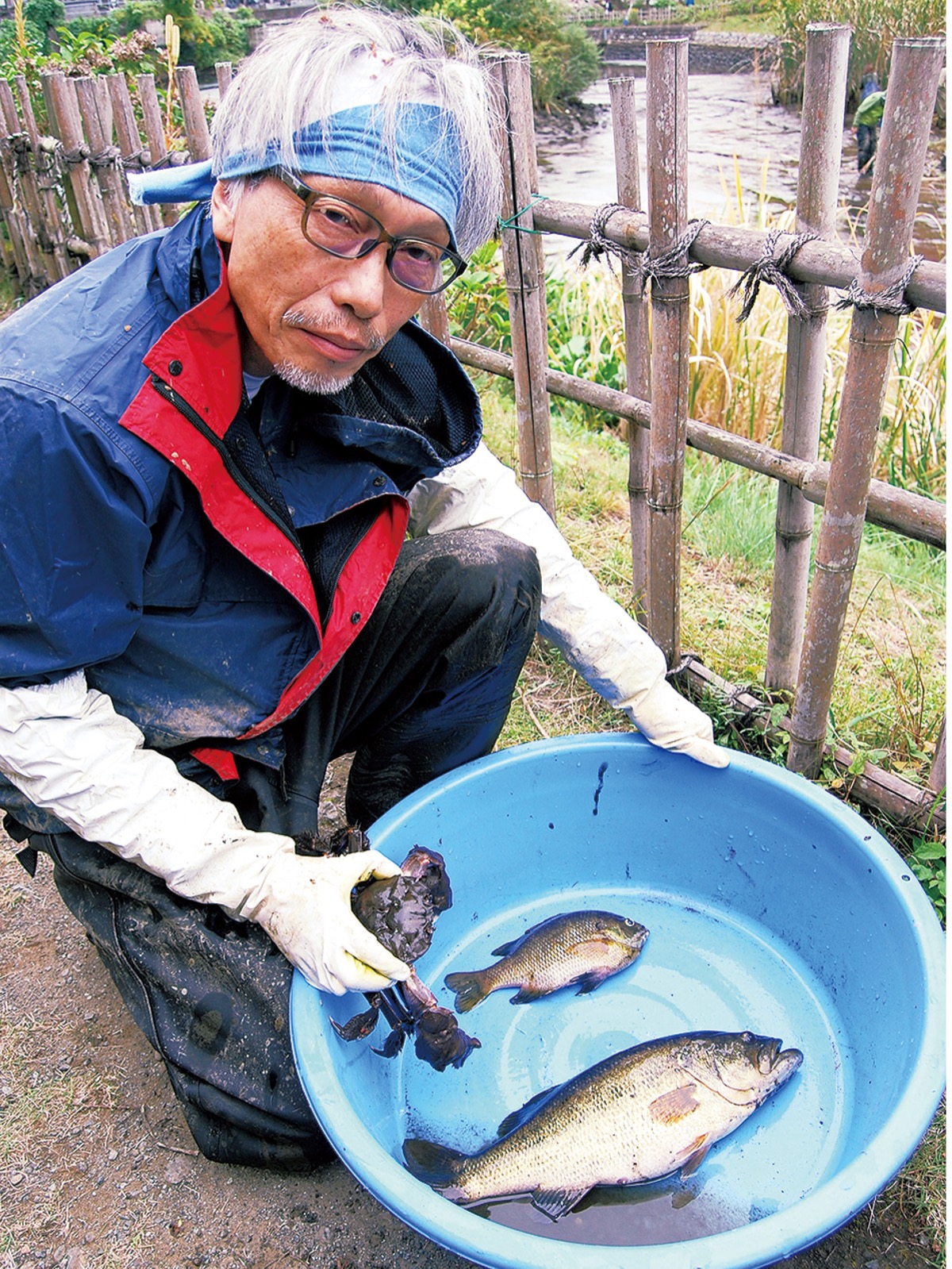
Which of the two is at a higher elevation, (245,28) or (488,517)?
(245,28)

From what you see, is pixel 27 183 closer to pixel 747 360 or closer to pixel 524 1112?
pixel 747 360

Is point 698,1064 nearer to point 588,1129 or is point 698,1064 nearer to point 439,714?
point 588,1129

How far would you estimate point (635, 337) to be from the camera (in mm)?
2525

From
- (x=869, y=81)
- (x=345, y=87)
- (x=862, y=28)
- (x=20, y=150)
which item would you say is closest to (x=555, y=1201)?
(x=345, y=87)

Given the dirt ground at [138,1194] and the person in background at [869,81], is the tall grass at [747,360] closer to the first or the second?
the dirt ground at [138,1194]

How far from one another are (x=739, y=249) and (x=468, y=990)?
1.65 metres

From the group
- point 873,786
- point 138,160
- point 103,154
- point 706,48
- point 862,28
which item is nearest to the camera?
point 873,786

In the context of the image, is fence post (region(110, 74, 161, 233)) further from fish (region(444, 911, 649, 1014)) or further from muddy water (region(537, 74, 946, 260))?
fish (region(444, 911, 649, 1014))

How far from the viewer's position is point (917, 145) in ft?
5.01

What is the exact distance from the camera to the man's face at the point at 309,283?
1.46 metres

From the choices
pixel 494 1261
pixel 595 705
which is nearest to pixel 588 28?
pixel 595 705

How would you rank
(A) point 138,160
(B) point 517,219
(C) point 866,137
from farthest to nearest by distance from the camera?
(C) point 866,137, (A) point 138,160, (B) point 517,219

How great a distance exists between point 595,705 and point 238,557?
53.4 inches

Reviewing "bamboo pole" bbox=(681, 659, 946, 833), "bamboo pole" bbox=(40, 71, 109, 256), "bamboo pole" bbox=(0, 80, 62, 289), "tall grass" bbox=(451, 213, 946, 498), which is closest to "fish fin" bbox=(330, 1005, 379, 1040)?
"bamboo pole" bbox=(681, 659, 946, 833)
